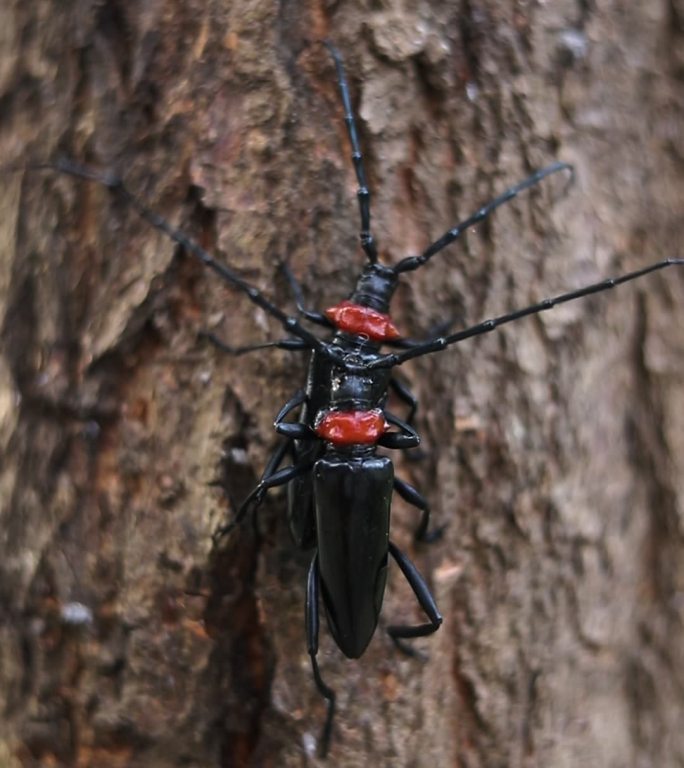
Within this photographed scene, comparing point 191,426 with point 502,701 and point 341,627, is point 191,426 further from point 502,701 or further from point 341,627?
point 502,701

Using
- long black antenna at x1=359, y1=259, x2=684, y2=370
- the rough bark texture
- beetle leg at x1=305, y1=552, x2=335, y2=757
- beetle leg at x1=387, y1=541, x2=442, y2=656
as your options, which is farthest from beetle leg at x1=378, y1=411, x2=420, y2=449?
beetle leg at x1=305, y1=552, x2=335, y2=757

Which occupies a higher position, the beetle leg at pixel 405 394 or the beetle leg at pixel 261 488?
the beetle leg at pixel 405 394

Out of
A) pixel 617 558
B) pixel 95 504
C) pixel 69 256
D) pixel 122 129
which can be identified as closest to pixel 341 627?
pixel 95 504

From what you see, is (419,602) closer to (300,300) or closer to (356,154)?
(300,300)

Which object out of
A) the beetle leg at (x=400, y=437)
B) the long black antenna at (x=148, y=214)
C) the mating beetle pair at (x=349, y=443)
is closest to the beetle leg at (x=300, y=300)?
the mating beetle pair at (x=349, y=443)

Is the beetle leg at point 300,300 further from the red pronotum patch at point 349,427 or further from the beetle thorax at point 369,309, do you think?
the red pronotum patch at point 349,427

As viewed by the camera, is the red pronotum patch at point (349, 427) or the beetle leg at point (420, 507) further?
the beetle leg at point (420, 507)

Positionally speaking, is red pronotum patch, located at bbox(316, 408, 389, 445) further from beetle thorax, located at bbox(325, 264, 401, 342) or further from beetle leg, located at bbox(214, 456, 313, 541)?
beetle thorax, located at bbox(325, 264, 401, 342)

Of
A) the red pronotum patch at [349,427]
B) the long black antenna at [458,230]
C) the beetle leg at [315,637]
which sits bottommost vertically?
the beetle leg at [315,637]
